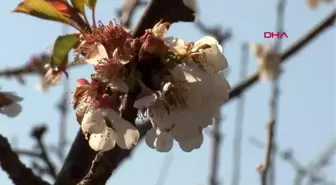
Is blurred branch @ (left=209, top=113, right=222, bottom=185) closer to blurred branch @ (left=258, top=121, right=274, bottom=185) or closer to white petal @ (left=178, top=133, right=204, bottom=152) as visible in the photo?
blurred branch @ (left=258, top=121, right=274, bottom=185)

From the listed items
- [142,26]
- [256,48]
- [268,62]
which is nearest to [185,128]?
[142,26]

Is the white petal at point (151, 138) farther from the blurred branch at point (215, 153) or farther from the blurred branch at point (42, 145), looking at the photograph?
the blurred branch at point (215, 153)

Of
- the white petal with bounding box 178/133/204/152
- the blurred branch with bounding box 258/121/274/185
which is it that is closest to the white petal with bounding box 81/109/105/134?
the white petal with bounding box 178/133/204/152

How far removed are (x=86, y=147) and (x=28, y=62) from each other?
A: 4.99ft

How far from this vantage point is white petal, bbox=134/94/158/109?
755mm

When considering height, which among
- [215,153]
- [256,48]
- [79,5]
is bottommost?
[215,153]

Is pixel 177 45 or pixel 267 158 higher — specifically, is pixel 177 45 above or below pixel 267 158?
above

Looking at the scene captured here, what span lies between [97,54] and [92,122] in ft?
0.27

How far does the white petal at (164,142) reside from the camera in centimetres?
80

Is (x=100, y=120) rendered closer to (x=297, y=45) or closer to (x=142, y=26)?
(x=142, y=26)

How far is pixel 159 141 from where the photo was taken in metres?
0.80

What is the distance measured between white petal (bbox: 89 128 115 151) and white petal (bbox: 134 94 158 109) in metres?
0.07

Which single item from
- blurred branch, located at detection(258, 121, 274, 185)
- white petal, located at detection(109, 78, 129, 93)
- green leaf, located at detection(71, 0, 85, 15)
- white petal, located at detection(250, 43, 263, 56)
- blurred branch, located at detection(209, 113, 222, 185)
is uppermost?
green leaf, located at detection(71, 0, 85, 15)

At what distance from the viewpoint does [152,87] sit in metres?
0.79
